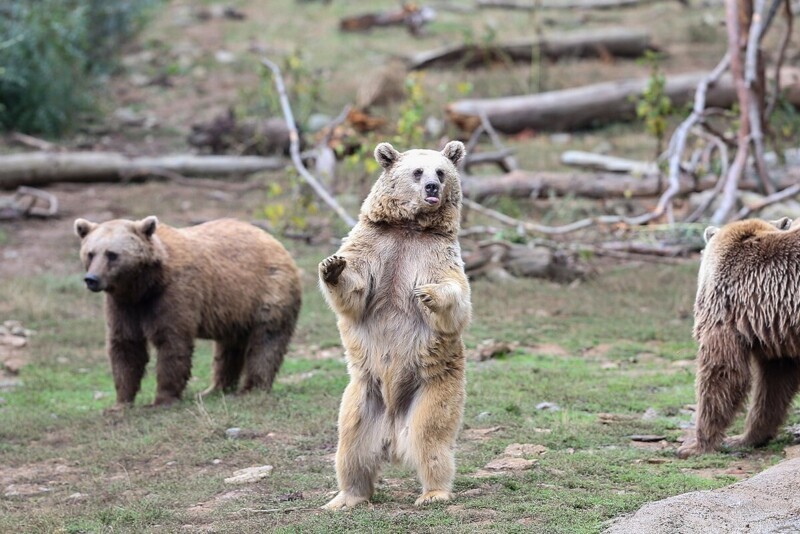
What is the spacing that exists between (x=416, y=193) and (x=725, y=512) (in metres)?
2.38

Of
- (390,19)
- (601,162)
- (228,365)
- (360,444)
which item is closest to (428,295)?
(360,444)

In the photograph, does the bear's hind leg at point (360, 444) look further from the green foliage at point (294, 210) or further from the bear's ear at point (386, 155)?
the green foliage at point (294, 210)

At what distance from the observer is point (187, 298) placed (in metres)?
9.37

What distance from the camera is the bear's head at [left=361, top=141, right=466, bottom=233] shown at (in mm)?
6348

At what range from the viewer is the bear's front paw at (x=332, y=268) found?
5992 millimetres

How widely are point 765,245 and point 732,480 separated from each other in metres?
1.61

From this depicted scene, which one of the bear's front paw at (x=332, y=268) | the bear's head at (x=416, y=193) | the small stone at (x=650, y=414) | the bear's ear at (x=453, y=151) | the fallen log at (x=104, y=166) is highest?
the bear's ear at (x=453, y=151)

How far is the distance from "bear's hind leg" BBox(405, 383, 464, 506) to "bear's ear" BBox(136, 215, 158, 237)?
387 cm

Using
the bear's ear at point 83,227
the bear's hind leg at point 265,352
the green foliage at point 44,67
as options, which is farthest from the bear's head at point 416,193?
the green foliage at point 44,67

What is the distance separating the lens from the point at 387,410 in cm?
638

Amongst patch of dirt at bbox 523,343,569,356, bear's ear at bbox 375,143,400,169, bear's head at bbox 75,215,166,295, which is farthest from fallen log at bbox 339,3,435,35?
bear's ear at bbox 375,143,400,169

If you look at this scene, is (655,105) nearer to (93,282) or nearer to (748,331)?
(748,331)

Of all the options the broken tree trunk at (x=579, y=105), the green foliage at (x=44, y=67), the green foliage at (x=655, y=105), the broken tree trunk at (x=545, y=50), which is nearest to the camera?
the green foliage at (x=655, y=105)

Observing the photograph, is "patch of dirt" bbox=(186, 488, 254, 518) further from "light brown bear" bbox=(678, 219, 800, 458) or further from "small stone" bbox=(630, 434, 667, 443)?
"light brown bear" bbox=(678, 219, 800, 458)
